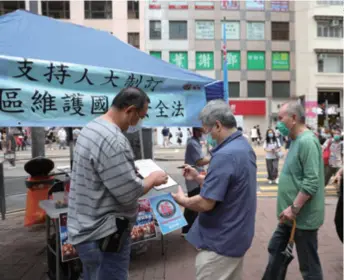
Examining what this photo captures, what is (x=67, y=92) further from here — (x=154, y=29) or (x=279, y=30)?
(x=279, y=30)

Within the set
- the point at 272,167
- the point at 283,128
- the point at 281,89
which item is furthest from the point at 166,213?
the point at 281,89

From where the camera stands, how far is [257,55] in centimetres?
3269

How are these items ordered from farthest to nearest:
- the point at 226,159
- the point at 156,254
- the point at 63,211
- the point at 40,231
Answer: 1. the point at 40,231
2. the point at 156,254
3. the point at 63,211
4. the point at 226,159

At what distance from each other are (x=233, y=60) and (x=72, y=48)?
30.2 m

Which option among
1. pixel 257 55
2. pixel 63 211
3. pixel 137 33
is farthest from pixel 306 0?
pixel 63 211

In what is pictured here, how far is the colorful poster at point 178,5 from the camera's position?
3131cm

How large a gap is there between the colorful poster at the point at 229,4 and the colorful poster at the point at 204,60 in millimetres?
4404

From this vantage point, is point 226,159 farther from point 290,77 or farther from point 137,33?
point 290,77

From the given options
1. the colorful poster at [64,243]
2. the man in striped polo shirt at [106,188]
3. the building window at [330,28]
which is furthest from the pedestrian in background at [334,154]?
the building window at [330,28]

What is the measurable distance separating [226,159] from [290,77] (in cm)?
3335

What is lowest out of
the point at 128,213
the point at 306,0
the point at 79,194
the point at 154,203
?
the point at 154,203

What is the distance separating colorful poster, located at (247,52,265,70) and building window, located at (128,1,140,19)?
10.8 m

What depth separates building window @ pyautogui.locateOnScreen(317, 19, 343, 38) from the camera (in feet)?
104

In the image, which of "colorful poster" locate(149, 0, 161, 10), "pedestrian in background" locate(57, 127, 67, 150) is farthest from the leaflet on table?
"colorful poster" locate(149, 0, 161, 10)
